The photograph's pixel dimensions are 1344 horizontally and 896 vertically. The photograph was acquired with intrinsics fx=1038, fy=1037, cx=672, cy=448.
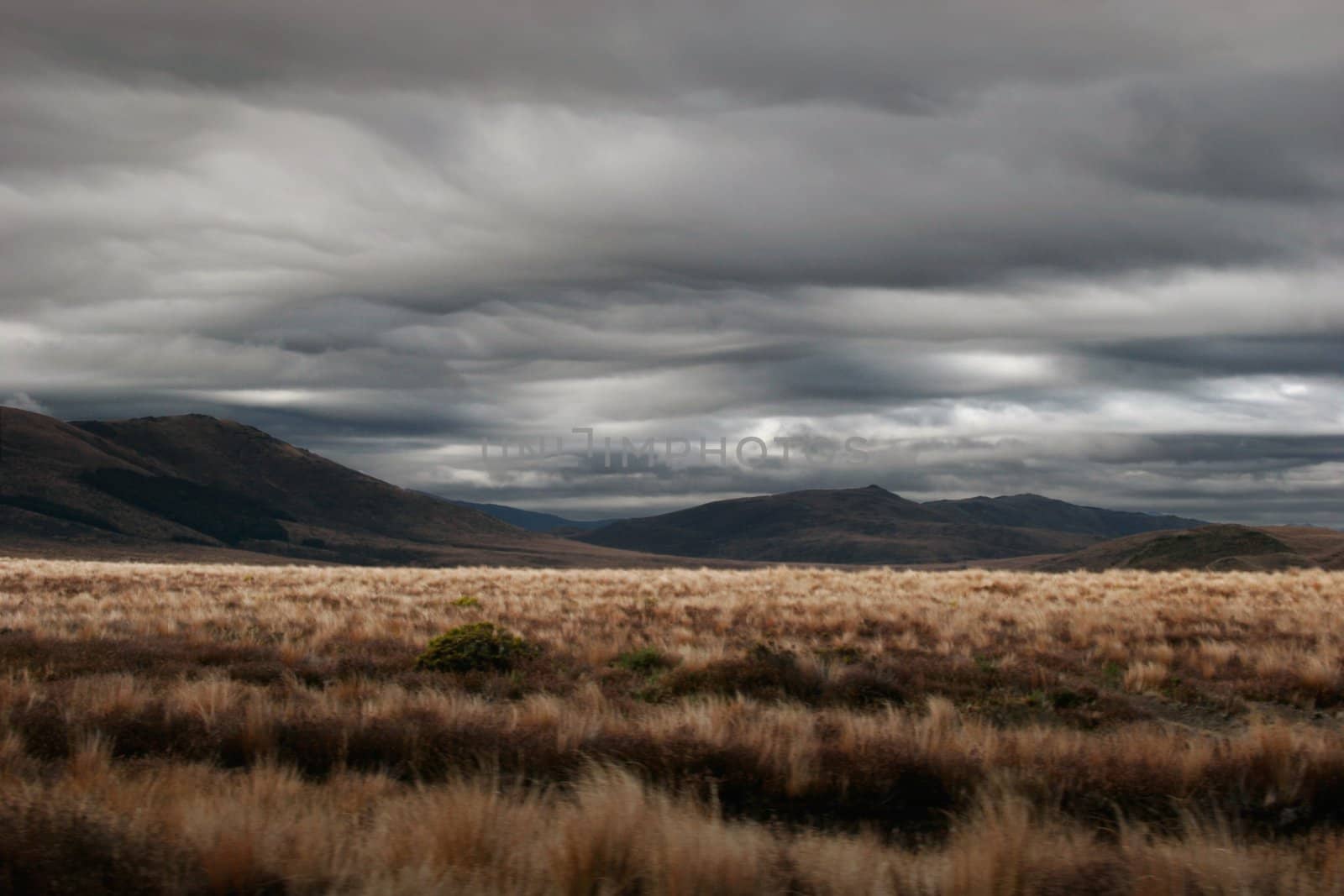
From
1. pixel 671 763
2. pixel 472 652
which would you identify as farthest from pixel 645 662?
pixel 671 763

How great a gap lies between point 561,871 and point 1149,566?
155m

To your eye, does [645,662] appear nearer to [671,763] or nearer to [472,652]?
[472,652]

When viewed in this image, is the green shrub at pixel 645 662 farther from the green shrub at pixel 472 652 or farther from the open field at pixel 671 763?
the green shrub at pixel 472 652

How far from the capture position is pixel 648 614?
24.5 meters

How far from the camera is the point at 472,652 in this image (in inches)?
625

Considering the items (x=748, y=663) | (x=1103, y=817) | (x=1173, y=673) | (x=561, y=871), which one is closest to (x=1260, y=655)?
(x=1173, y=673)

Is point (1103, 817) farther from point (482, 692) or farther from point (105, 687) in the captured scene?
point (105, 687)

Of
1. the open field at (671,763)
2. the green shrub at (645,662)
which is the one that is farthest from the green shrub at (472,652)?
the green shrub at (645,662)

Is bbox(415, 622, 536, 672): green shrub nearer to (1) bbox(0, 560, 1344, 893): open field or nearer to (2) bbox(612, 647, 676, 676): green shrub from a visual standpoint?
(1) bbox(0, 560, 1344, 893): open field

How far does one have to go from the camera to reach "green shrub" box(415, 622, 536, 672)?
51.2 ft

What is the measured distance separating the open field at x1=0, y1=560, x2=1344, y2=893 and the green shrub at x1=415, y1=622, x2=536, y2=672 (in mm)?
438

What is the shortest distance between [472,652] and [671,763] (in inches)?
296

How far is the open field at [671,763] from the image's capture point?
6203 mm

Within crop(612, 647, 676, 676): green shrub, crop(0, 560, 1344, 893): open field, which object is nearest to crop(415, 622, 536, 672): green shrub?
crop(0, 560, 1344, 893): open field
